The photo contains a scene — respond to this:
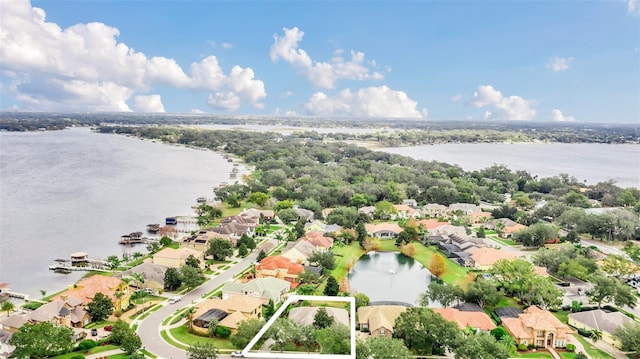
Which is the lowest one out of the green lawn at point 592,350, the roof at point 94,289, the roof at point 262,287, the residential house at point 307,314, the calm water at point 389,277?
the calm water at point 389,277

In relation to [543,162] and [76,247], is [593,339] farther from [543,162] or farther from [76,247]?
[543,162]

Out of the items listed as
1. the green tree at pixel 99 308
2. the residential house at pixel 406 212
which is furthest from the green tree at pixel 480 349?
the residential house at pixel 406 212

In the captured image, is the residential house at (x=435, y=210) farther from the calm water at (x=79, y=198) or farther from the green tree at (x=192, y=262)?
the green tree at (x=192, y=262)

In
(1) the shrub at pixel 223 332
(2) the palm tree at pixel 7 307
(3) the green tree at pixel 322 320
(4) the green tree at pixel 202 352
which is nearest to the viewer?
(4) the green tree at pixel 202 352

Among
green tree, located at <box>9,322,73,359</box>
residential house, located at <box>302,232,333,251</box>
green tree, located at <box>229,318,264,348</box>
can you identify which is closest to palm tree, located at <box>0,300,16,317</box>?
green tree, located at <box>9,322,73,359</box>

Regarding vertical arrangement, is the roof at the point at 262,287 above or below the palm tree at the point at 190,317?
above

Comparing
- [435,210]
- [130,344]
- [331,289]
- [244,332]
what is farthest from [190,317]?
[435,210]
